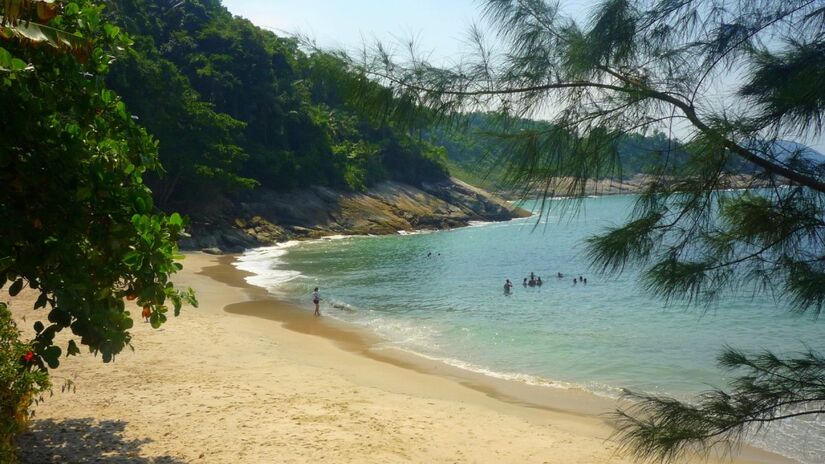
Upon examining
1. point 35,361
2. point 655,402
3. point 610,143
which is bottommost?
point 35,361

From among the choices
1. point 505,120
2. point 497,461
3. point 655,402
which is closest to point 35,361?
point 505,120

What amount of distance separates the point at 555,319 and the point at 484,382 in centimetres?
765

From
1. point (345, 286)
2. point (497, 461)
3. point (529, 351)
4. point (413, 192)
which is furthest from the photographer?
point (413, 192)

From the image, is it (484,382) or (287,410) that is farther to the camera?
(484,382)

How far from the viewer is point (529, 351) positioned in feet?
46.2

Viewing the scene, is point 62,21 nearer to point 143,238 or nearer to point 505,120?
point 143,238

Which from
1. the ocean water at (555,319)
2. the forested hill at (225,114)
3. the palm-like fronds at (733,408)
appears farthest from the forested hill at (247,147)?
the palm-like fronds at (733,408)

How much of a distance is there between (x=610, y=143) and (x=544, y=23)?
2.90ft

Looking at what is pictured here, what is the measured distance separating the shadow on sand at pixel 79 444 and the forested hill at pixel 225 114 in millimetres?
24007

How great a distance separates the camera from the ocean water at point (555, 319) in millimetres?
8562

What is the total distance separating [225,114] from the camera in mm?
38438

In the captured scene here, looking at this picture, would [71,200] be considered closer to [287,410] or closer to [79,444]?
[79,444]

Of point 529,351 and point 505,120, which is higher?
point 505,120

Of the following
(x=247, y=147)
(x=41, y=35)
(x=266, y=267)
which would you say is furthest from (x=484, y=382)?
(x=247, y=147)
